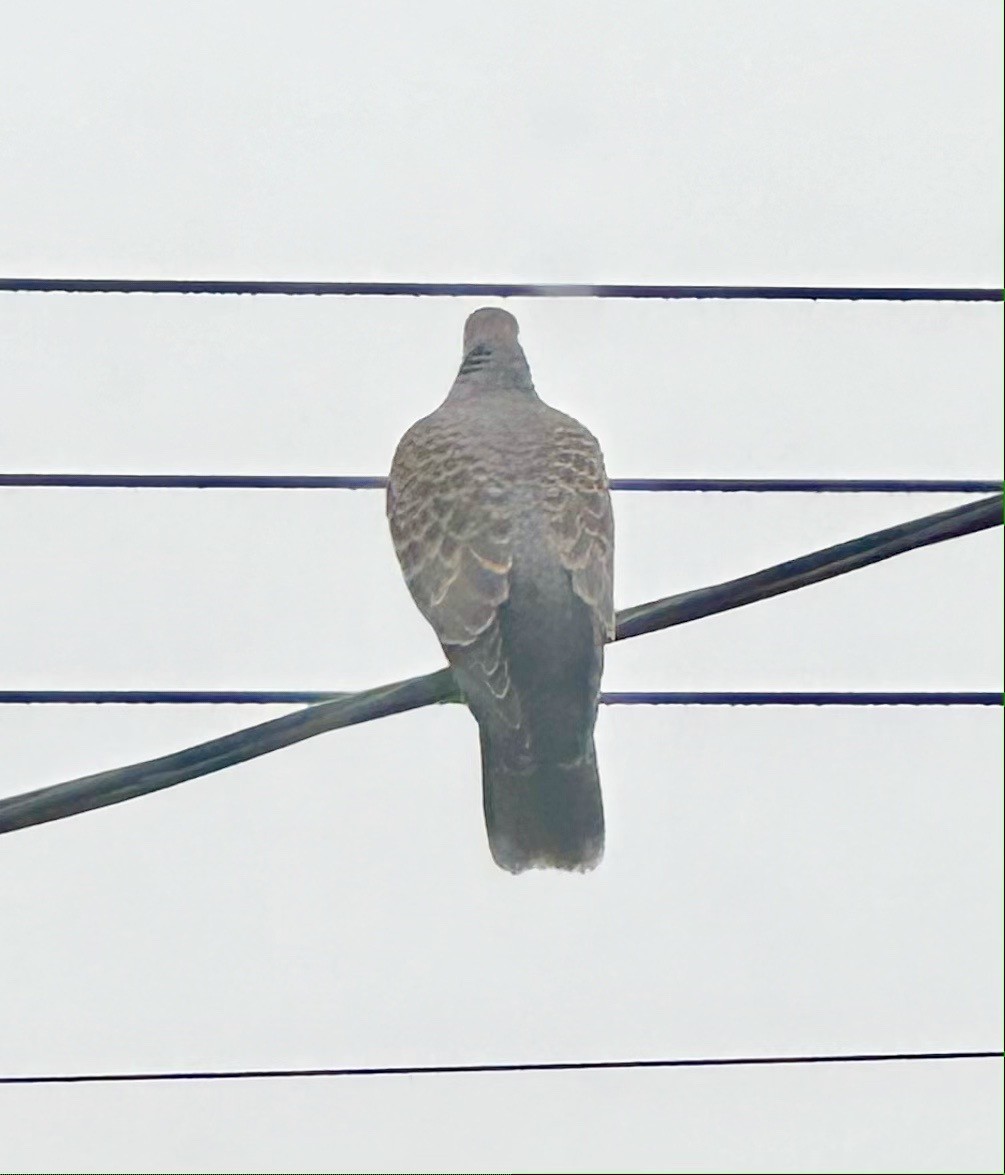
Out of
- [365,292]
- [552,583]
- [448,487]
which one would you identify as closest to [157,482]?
[365,292]

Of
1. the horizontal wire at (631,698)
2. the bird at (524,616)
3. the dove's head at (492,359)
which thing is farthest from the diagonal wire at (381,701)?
the horizontal wire at (631,698)

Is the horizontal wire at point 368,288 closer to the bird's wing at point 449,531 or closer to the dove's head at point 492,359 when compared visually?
the dove's head at point 492,359

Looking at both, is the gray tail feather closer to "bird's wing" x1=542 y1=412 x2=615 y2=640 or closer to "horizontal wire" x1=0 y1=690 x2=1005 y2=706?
"bird's wing" x1=542 y1=412 x2=615 y2=640

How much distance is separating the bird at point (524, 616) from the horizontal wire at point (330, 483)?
39 centimetres

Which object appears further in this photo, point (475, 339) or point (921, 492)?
point (921, 492)

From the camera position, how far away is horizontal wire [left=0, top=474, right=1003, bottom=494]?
7.03 ft

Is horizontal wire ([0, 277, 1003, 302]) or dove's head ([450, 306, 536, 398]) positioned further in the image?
horizontal wire ([0, 277, 1003, 302])

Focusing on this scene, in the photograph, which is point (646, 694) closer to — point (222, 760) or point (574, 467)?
point (574, 467)

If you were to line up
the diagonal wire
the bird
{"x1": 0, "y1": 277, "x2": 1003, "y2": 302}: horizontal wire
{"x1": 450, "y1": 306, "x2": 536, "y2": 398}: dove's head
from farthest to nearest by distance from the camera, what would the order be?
{"x1": 0, "y1": 277, "x2": 1003, "y2": 302}: horizontal wire → {"x1": 450, "y1": 306, "x2": 536, "y2": 398}: dove's head → the bird → the diagonal wire

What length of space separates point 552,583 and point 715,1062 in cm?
95

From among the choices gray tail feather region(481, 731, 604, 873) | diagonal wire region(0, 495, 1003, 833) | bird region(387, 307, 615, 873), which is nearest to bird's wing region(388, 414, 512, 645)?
bird region(387, 307, 615, 873)

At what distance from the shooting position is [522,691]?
1.61 metres

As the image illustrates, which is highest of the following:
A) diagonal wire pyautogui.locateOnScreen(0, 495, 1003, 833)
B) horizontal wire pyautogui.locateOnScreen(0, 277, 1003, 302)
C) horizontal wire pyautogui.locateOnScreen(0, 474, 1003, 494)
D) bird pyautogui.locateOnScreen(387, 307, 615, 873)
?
horizontal wire pyautogui.locateOnScreen(0, 277, 1003, 302)

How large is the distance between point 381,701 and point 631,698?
0.98 metres
